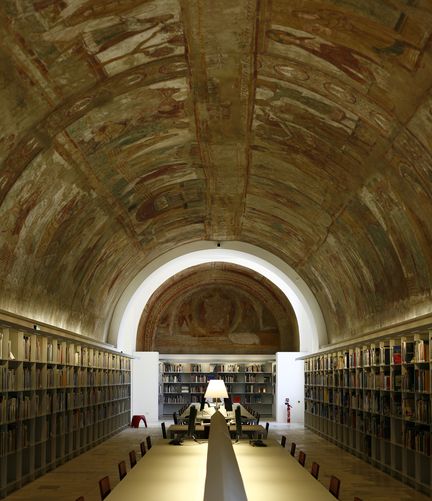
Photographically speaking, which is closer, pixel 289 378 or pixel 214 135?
pixel 214 135

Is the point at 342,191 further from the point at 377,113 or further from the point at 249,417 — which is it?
the point at 249,417

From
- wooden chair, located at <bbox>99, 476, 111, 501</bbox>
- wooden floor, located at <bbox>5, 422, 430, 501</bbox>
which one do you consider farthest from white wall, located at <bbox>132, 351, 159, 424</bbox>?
wooden chair, located at <bbox>99, 476, 111, 501</bbox>

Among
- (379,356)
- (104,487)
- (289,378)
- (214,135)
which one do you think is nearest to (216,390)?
(379,356)

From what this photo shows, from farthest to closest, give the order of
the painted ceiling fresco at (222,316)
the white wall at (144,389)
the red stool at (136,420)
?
1. the painted ceiling fresco at (222,316)
2. the white wall at (144,389)
3. the red stool at (136,420)

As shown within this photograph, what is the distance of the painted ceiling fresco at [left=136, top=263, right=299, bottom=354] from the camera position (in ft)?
136

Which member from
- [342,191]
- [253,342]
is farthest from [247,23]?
[253,342]

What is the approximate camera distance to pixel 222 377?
134 ft

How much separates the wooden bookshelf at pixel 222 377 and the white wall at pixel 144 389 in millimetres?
4161

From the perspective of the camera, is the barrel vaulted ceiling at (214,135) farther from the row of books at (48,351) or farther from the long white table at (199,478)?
the long white table at (199,478)

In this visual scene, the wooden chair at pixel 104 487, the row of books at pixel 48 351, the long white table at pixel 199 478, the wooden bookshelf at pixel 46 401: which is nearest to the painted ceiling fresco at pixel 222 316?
the row of books at pixel 48 351

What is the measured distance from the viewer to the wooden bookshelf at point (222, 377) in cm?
4050

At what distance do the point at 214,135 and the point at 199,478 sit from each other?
337 inches

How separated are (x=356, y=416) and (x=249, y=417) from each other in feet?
10.5

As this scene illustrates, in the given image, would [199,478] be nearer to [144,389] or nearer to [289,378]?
[144,389]
